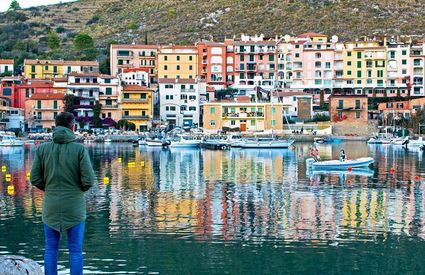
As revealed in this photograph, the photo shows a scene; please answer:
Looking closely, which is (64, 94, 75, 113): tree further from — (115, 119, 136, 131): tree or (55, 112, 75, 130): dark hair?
(55, 112, 75, 130): dark hair

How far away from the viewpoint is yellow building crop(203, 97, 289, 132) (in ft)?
314

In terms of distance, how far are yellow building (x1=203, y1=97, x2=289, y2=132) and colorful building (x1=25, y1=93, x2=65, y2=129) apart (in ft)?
56.9

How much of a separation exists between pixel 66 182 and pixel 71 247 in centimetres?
86

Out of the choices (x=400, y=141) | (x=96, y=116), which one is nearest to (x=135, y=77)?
(x=96, y=116)

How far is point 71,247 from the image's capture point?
10.8 meters

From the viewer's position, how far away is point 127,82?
102 m

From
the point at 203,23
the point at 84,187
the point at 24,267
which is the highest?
the point at 203,23

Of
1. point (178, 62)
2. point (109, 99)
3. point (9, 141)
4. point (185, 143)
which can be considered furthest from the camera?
point (178, 62)

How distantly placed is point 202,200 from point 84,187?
18.2m

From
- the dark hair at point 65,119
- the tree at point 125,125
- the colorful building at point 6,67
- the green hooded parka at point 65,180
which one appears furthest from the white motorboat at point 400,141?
the dark hair at point 65,119

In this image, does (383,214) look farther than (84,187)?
Yes

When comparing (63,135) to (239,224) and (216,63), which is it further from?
(216,63)

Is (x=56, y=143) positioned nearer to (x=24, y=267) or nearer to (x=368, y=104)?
(x=24, y=267)

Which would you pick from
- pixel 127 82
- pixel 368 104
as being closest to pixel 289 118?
pixel 368 104
